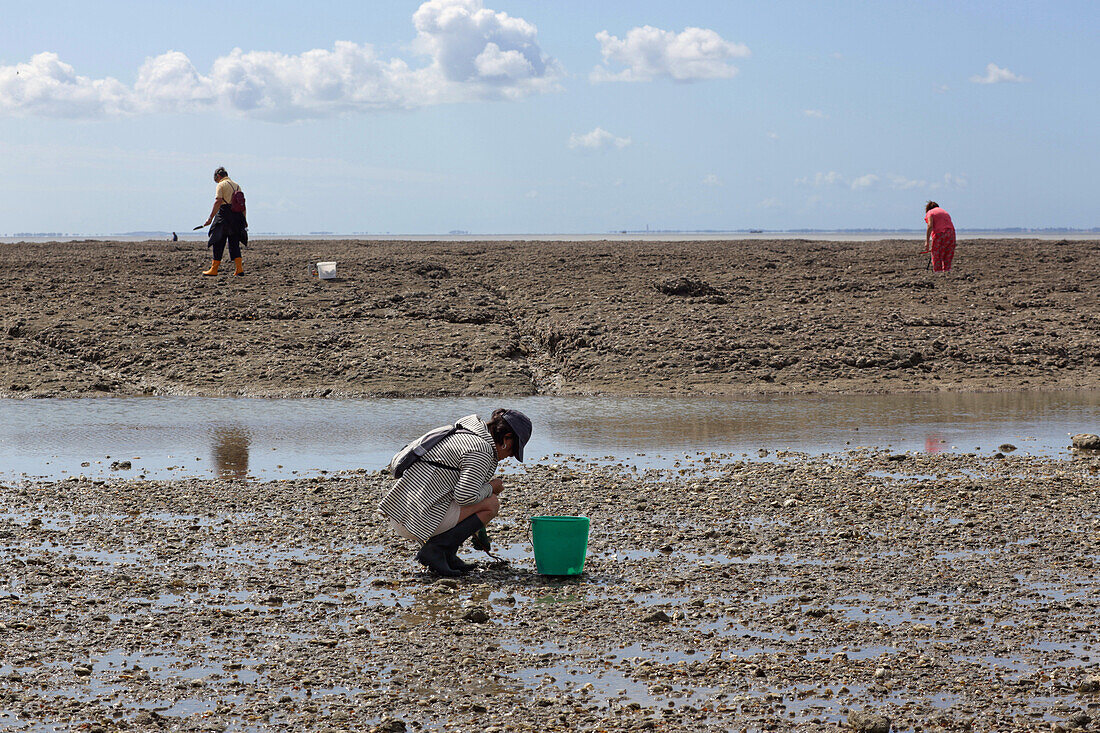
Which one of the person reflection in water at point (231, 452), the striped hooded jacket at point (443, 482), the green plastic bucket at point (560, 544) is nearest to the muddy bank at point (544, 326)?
the person reflection in water at point (231, 452)

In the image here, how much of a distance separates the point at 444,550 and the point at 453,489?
0.40 m

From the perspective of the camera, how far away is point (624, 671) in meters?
5.31

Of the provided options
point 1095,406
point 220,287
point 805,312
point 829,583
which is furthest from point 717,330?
point 829,583

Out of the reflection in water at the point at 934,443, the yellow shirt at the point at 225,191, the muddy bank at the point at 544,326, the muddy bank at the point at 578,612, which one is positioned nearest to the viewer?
the muddy bank at the point at 578,612

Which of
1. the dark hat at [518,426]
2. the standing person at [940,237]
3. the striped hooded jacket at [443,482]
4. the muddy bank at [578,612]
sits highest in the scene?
the standing person at [940,237]

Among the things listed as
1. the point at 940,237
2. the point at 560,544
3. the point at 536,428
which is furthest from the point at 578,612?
the point at 940,237

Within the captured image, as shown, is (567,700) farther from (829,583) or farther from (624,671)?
(829,583)

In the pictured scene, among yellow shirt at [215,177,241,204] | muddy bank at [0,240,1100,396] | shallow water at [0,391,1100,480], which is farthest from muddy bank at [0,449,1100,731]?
yellow shirt at [215,177,241,204]

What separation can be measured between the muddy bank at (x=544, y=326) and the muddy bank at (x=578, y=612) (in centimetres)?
717

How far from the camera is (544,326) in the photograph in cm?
1923

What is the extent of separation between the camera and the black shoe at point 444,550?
7.05 m

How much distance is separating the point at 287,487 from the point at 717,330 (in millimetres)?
10207

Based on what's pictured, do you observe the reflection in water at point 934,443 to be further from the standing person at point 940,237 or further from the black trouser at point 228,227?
the black trouser at point 228,227

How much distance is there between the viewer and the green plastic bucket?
22.6 ft
